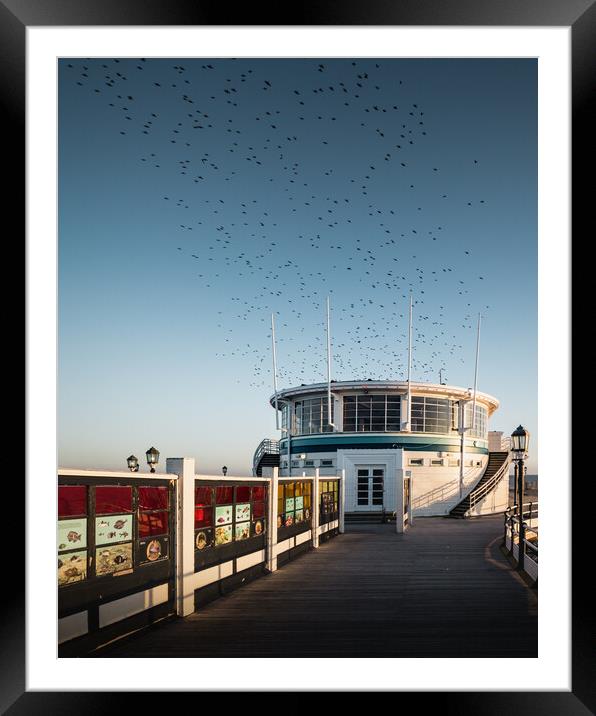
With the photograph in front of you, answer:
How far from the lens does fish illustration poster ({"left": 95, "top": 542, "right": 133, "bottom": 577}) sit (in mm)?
5832

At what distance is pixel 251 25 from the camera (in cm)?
469

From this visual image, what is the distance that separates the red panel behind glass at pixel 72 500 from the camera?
5359 millimetres

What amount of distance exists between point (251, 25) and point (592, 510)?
4.08m

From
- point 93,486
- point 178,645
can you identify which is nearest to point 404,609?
point 178,645

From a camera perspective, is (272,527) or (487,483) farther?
(487,483)

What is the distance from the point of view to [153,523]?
6828 millimetres

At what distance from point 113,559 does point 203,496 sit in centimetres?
213

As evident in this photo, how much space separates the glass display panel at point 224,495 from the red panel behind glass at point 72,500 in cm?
305

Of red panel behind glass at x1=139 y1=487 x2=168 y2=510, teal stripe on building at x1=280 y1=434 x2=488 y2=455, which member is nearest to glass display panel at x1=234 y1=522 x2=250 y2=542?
red panel behind glass at x1=139 y1=487 x2=168 y2=510

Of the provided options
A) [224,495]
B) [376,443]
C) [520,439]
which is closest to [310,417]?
[376,443]

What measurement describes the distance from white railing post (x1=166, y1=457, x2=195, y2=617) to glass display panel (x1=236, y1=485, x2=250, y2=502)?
186 cm

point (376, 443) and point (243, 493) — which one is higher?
point (243, 493)

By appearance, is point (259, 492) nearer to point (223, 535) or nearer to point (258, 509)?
point (258, 509)

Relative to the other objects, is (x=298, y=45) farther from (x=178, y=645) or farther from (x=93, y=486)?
(x=178, y=645)
